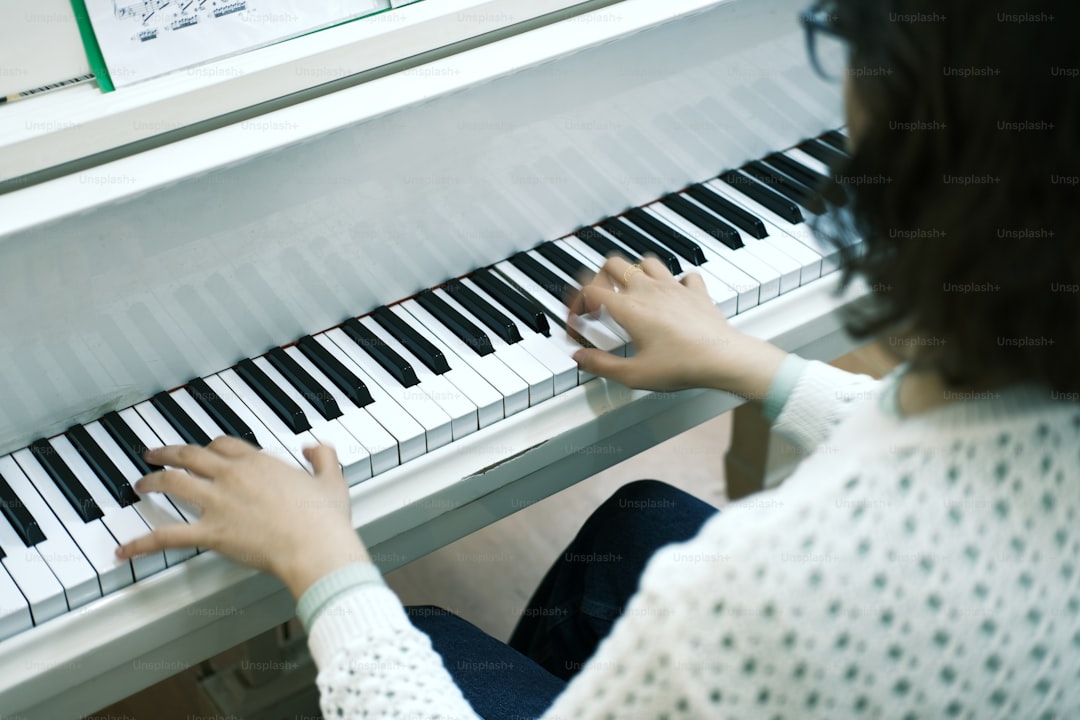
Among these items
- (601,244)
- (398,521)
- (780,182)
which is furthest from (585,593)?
(780,182)

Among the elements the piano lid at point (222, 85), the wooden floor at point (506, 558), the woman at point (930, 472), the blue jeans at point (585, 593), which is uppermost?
the piano lid at point (222, 85)

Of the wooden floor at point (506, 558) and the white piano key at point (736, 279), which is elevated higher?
the white piano key at point (736, 279)

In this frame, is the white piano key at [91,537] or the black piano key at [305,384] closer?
the white piano key at [91,537]

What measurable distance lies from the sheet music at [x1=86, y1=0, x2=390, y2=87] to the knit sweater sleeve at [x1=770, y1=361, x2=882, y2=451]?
0.67 m

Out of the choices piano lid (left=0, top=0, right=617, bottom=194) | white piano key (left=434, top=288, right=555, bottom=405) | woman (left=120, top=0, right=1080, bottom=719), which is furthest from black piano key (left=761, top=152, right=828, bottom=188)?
woman (left=120, top=0, right=1080, bottom=719)

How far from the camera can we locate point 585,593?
138 centimetres

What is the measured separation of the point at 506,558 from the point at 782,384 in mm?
1159

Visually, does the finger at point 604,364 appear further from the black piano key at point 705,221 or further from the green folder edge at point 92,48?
the green folder edge at point 92,48

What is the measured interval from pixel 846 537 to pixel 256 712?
1.35 m

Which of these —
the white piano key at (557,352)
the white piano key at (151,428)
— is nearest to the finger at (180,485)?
the white piano key at (151,428)

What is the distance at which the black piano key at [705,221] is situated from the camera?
5.08 feet

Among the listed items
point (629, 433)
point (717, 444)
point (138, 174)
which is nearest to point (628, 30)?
point (629, 433)

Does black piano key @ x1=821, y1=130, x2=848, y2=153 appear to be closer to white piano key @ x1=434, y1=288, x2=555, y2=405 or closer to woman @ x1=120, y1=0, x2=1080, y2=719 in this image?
white piano key @ x1=434, y1=288, x2=555, y2=405

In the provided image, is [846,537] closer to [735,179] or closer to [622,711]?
[622,711]
